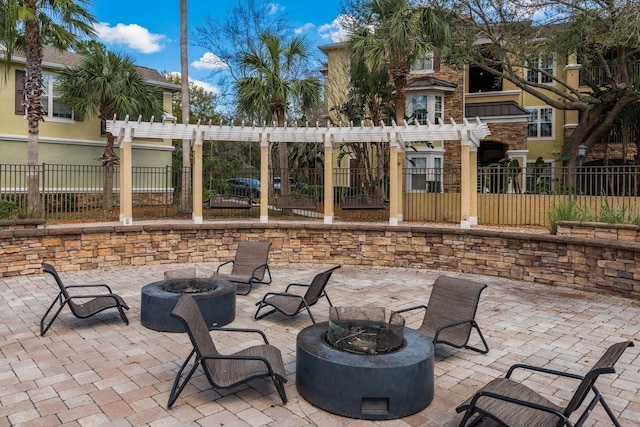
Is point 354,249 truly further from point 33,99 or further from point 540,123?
point 540,123

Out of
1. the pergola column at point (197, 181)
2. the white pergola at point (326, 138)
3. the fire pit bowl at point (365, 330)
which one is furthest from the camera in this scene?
the pergola column at point (197, 181)

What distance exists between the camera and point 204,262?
11.3 m

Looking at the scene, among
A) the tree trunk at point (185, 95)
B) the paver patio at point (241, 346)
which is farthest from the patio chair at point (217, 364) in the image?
the tree trunk at point (185, 95)

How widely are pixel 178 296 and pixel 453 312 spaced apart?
342 centimetres

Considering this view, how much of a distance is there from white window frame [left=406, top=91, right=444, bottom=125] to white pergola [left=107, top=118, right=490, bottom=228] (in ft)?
34.4

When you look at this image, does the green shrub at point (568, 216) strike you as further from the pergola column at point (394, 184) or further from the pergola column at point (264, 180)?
the pergola column at point (264, 180)

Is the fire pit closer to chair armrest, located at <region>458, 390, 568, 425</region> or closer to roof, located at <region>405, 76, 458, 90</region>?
chair armrest, located at <region>458, 390, 568, 425</region>

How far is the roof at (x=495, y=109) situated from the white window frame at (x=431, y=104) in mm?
2114

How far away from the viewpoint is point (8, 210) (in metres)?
11.6

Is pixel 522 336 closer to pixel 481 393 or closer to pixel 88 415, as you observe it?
pixel 481 393

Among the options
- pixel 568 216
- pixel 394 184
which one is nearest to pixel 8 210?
pixel 394 184

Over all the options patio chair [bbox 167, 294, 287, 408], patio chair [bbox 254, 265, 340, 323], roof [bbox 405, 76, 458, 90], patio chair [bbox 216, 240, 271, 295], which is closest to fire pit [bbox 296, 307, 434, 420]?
patio chair [bbox 167, 294, 287, 408]

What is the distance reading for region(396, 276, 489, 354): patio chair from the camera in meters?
5.04

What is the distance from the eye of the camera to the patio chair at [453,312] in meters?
5.04
